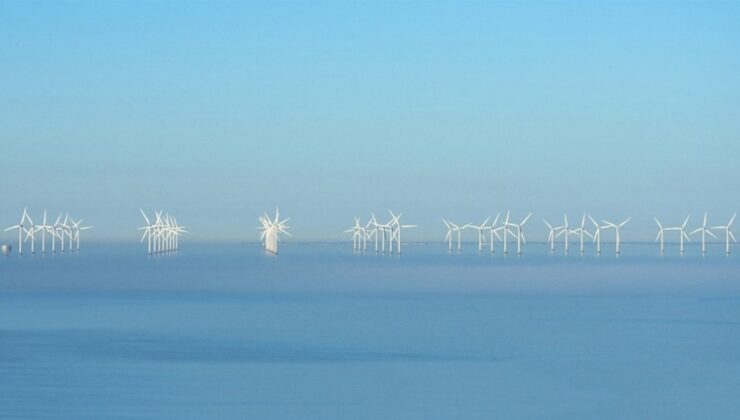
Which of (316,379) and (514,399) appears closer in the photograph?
(514,399)

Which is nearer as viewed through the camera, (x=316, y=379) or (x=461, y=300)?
(x=316, y=379)

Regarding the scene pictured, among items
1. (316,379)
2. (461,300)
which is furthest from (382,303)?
(316,379)

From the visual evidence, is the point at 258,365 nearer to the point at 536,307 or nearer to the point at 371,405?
the point at 371,405

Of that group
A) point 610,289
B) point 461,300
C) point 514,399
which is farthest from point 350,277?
point 514,399

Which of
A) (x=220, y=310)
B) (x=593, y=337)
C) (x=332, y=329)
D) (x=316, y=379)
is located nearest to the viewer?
(x=316, y=379)

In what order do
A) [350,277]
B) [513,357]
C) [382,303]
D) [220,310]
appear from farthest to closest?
[350,277] < [382,303] < [220,310] < [513,357]

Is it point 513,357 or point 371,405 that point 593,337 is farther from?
point 371,405
